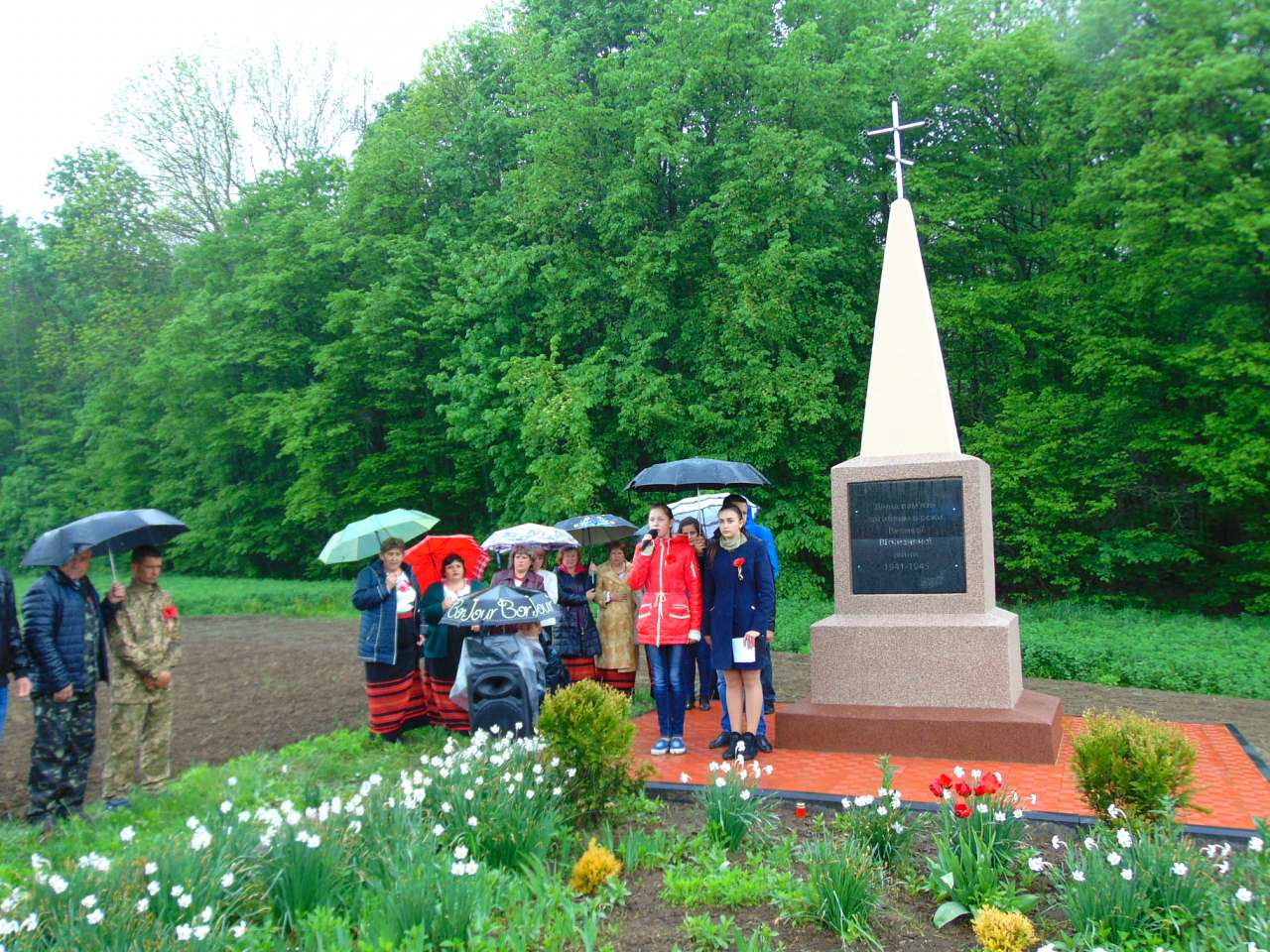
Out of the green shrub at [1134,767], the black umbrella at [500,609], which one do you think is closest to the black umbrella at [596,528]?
the black umbrella at [500,609]

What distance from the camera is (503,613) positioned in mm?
5887

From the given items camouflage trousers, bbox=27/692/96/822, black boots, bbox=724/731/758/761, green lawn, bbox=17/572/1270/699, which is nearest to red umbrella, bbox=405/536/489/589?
black boots, bbox=724/731/758/761

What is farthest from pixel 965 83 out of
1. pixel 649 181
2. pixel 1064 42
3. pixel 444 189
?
pixel 444 189

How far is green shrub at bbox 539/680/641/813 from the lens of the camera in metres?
4.86

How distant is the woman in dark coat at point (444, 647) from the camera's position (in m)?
7.35

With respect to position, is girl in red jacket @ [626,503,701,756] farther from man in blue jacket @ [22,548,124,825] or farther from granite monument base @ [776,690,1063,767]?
man in blue jacket @ [22,548,124,825]

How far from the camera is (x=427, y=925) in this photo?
3.41 metres

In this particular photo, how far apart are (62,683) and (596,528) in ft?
14.7

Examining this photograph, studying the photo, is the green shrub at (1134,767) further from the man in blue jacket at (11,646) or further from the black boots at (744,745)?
the man in blue jacket at (11,646)

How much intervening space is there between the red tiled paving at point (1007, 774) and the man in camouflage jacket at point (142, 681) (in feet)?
9.94

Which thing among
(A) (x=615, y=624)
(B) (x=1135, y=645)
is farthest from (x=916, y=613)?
(B) (x=1135, y=645)

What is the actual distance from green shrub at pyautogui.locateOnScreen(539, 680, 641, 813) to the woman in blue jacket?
2.67m

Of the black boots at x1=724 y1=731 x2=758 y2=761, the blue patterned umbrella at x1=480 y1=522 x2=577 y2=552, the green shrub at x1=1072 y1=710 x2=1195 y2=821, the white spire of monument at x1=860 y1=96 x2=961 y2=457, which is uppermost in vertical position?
the white spire of monument at x1=860 y1=96 x2=961 y2=457

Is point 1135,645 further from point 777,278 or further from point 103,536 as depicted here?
point 103,536
